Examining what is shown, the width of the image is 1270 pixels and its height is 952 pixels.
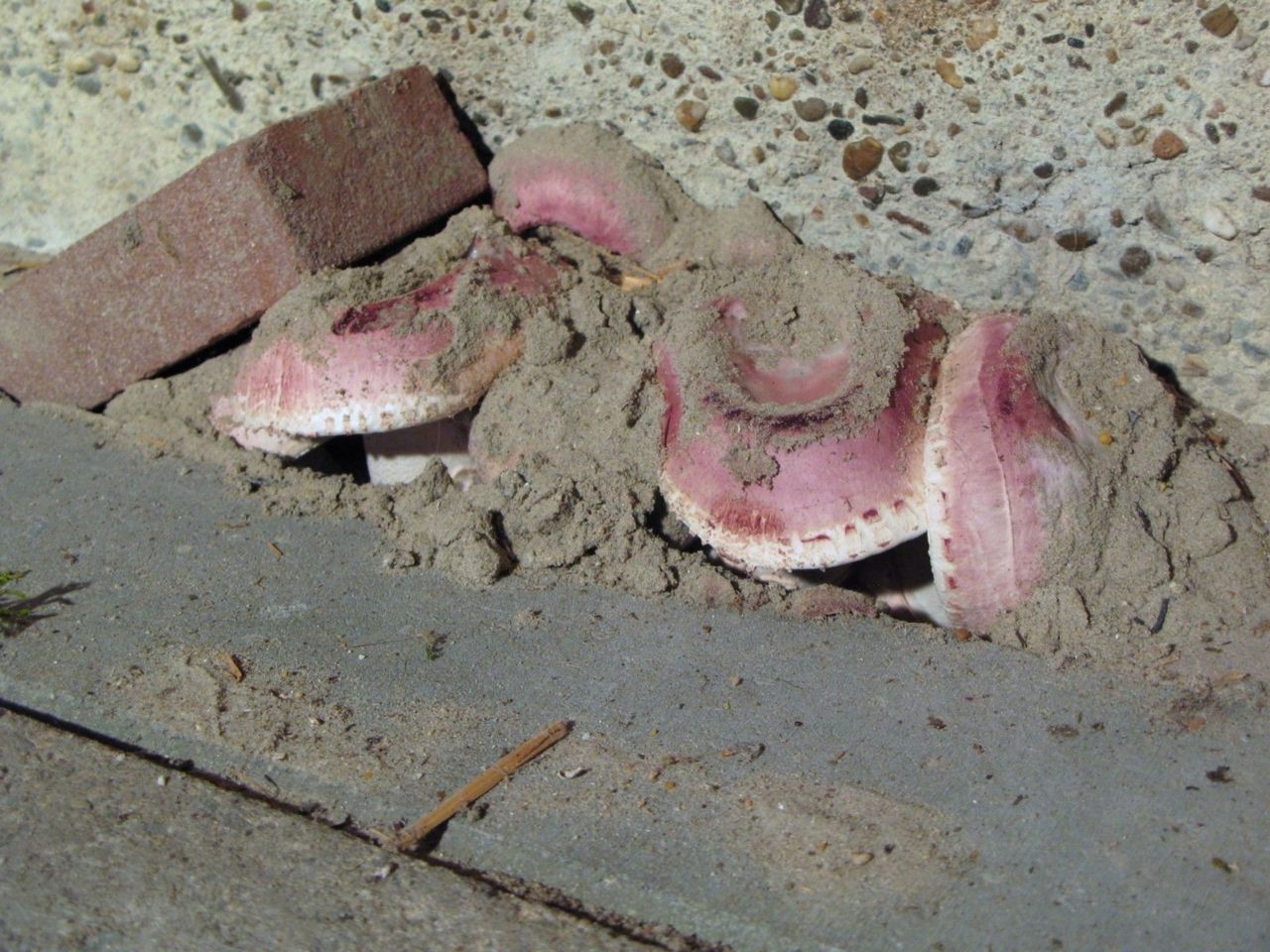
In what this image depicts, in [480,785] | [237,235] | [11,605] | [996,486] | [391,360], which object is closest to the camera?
[480,785]

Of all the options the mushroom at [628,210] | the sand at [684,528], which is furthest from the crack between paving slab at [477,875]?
the mushroom at [628,210]

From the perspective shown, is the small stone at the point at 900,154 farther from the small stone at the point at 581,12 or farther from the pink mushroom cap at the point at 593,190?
the small stone at the point at 581,12

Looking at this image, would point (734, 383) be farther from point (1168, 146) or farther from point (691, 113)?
point (1168, 146)

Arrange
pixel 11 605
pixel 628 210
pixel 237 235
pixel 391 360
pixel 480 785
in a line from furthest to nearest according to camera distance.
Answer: pixel 628 210 → pixel 237 235 → pixel 391 360 → pixel 11 605 → pixel 480 785

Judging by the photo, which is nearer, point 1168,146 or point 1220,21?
point 1220,21

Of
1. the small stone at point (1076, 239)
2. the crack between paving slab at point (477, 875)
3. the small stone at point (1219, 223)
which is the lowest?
the crack between paving slab at point (477, 875)

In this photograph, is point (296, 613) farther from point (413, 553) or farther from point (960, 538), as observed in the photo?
point (960, 538)

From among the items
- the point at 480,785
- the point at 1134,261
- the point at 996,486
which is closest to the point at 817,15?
the point at 1134,261
